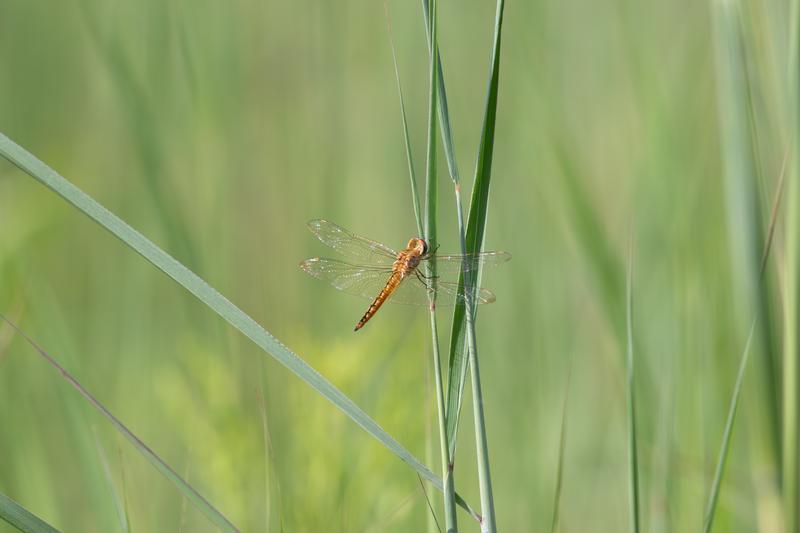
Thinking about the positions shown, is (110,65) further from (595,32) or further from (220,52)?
(595,32)

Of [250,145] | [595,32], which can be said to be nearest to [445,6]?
[595,32]

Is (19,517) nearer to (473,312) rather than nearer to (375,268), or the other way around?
(473,312)

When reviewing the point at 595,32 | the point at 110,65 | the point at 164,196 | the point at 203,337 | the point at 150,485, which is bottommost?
the point at 150,485

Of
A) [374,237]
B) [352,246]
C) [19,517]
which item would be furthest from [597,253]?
[374,237]

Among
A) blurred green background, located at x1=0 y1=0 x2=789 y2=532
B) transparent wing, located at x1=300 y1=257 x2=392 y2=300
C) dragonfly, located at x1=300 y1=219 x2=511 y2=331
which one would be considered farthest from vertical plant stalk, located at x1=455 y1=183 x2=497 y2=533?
transparent wing, located at x1=300 y1=257 x2=392 y2=300

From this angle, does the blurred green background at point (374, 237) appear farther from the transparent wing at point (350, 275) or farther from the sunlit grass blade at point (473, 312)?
the sunlit grass blade at point (473, 312)
